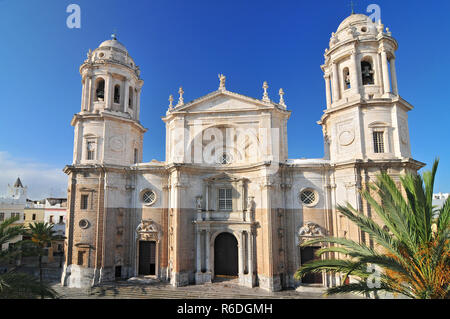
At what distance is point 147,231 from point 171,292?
5.81 m

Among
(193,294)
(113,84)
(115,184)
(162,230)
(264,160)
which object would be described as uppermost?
(113,84)

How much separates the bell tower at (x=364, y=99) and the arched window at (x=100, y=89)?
20995mm

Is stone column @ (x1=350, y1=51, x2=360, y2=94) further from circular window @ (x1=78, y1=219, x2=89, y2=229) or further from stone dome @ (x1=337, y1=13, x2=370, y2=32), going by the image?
circular window @ (x1=78, y1=219, x2=89, y2=229)

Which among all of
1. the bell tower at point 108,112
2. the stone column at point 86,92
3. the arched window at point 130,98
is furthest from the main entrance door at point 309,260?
the stone column at point 86,92

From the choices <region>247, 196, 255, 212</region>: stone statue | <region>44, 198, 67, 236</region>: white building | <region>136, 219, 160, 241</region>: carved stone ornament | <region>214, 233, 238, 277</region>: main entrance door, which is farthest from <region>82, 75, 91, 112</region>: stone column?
<region>44, 198, 67, 236</region>: white building

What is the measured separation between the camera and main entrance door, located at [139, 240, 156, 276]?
25.4 m

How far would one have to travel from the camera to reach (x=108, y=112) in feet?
86.3

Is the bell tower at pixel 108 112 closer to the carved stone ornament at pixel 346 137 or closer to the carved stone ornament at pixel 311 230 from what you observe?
the carved stone ornament at pixel 311 230

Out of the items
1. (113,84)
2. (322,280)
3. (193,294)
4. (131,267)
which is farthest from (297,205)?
(113,84)

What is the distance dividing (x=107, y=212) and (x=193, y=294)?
1015cm

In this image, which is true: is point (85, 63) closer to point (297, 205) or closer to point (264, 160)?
point (264, 160)

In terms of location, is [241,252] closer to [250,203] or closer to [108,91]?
[250,203]

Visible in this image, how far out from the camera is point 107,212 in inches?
981

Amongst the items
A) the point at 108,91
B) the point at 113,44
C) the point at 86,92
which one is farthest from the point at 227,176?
the point at 113,44
